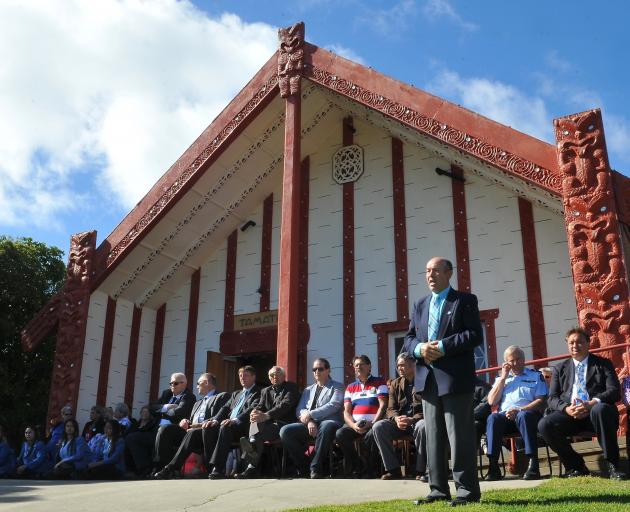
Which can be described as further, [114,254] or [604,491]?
[114,254]

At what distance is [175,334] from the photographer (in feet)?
42.1

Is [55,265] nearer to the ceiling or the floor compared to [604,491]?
nearer to the ceiling

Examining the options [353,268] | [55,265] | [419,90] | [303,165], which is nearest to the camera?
[419,90]

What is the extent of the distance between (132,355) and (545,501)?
9.61m

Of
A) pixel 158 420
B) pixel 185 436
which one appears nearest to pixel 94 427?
pixel 158 420

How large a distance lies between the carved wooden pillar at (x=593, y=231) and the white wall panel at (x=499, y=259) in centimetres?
255

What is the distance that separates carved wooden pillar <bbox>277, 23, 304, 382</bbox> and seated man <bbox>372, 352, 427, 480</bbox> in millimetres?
2030

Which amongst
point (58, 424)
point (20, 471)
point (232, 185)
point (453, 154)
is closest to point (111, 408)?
point (58, 424)

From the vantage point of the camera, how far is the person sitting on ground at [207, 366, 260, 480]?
747 centimetres

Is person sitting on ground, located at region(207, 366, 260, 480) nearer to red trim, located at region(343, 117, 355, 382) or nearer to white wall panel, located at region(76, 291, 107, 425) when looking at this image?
red trim, located at region(343, 117, 355, 382)

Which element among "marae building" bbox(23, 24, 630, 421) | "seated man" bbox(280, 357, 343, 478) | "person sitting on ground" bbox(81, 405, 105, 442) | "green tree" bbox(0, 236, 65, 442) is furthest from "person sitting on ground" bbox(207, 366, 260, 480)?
"green tree" bbox(0, 236, 65, 442)

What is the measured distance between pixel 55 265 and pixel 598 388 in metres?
15.4

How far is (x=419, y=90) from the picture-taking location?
945 centimetres

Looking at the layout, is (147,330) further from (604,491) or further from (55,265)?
(604,491)
